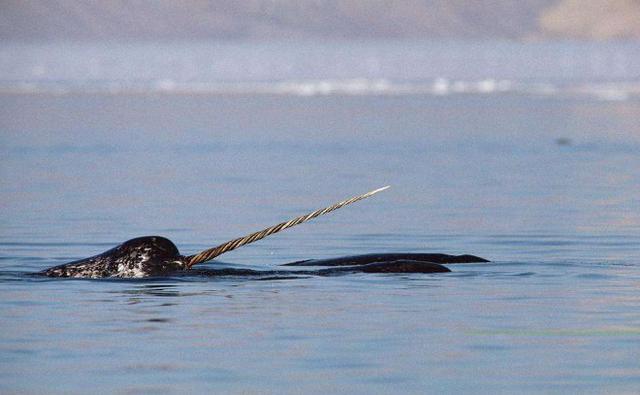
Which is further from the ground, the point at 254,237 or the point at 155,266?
the point at 254,237

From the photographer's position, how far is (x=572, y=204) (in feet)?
88.3

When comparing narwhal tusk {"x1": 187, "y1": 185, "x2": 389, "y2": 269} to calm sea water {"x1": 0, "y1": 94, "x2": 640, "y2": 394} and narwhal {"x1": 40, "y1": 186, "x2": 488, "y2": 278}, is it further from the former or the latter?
calm sea water {"x1": 0, "y1": 94, "x2": 640, "y2": 394}

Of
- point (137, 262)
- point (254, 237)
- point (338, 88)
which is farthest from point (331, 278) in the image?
point (338, 88)

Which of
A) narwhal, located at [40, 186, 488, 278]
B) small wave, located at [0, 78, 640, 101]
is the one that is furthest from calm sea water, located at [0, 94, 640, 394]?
small wave, located at [0, 78, 640, 101]

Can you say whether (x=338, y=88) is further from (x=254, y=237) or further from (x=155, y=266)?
(x=254, y=237)

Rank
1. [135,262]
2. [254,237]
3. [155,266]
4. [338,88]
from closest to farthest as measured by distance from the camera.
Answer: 1. [254,237]
2. [135,262]
3. [155,266]
4. [338,88]

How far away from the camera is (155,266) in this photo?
1641 centimetres

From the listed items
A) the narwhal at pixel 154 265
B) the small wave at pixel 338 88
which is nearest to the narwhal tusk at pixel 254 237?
the narwhal at pixel 154 265

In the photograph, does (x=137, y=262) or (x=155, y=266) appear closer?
(x=137, y=262)

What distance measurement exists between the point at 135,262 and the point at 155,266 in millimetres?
202

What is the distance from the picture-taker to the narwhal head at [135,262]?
1628 centimetres

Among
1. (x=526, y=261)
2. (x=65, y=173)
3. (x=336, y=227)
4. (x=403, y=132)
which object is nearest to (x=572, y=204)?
(x=336, y=227)

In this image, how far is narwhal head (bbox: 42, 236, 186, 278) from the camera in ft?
53.4

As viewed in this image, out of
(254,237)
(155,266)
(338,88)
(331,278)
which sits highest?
(338,88)
